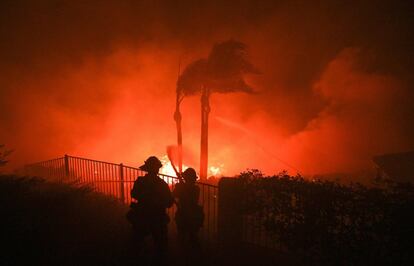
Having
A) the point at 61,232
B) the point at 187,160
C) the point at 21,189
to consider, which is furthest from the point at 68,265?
the point at 187,160

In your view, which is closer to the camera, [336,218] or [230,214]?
[336,218]

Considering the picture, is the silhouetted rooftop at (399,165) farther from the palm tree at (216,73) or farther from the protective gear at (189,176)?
the protective gear at (189,176)

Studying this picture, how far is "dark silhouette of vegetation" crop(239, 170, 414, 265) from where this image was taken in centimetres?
428

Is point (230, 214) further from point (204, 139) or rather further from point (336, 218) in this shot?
point (204, 139)

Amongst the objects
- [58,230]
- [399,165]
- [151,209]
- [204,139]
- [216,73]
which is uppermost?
[216,73]

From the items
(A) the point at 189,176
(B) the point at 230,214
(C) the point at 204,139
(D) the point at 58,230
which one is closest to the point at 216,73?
(C) the point at 204,139

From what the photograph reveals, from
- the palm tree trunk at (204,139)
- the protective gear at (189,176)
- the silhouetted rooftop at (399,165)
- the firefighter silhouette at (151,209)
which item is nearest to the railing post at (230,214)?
the protective gear at (189,176)

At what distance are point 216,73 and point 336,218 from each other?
13770mm

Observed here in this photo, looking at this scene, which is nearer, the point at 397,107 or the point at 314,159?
the point at 397,107

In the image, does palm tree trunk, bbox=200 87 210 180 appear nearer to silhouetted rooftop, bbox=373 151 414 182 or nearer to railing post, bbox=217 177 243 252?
silhouetted rooftop, bbox=373 151 414 182

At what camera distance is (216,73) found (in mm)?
17547

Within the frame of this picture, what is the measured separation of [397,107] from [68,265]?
26.1m

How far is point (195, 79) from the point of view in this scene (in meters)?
18.5

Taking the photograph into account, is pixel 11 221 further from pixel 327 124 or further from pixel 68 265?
pixel 327 124
